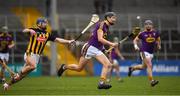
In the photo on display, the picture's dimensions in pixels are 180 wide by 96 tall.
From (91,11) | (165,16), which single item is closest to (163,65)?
(165,16)

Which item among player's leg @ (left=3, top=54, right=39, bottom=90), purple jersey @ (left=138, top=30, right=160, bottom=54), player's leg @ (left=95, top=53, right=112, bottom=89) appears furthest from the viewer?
purple jersey @ (left=138, top=30, right=160, bottom=54)

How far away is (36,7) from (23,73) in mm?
26878

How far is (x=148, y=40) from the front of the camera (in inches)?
975

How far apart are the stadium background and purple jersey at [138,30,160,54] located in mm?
13391

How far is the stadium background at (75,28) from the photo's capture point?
40500mm

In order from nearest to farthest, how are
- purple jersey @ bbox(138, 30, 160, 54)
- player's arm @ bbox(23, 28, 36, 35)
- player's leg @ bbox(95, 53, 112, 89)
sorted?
1. player's arm @ bbox(23, 28, 36, 35)
2. player's leg @ bbox(95, 53, 112, 89)
3. purple jersey @ bbox(138, 30, 160, 54)

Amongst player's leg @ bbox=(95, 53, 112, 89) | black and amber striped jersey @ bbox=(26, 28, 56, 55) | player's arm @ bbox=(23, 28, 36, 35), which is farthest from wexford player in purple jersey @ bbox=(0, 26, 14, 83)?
player's leg @ bbox=(95, 53, 112, 89)

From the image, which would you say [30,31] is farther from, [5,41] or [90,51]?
[5,41]

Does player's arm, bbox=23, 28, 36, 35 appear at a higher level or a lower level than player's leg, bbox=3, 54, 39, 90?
higher

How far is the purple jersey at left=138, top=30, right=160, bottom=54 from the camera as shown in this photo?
24312 millimetres

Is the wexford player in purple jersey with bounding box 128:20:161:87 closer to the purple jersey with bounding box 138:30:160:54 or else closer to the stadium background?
the purple jersey with bounding box 138:30:160:54

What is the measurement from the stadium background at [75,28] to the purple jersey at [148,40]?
1339 centimetres

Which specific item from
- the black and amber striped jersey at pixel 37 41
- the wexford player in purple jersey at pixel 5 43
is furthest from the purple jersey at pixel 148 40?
the wexford player in purple jersey at pixel 5 43

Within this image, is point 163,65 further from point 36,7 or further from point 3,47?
point 3,47
